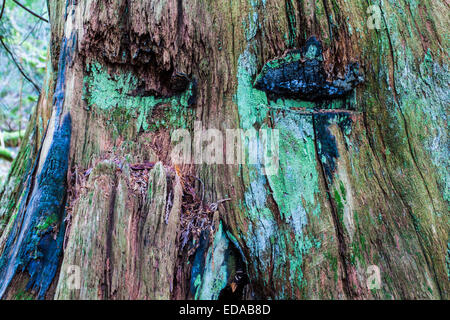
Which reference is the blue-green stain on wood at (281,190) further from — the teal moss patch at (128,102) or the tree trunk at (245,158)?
the teal moss patch at (128,102)

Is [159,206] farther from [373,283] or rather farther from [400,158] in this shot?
[400,158]

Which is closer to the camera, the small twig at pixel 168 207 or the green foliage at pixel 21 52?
the small twig at pixel 168 207

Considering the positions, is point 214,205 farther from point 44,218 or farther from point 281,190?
point 44,218

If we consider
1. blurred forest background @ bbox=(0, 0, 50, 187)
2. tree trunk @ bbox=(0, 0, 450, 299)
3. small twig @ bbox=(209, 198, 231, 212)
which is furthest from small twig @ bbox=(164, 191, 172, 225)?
blurred forest background @ bbox=(0, 0, 50, 187)

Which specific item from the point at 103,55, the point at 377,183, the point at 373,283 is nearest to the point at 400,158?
the point at 377,183

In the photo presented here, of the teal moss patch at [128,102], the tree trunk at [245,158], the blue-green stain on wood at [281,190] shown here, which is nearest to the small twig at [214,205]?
the tree trunk at [245,158]

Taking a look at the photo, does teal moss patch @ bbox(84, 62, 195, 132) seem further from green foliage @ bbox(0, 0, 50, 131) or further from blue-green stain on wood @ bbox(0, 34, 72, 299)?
green foliage @ bbox(0, 0, 50, 131)
